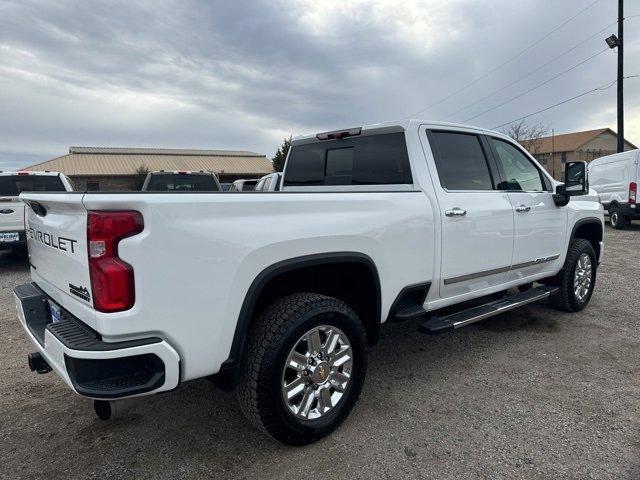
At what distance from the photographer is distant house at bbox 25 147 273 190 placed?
3419 cm

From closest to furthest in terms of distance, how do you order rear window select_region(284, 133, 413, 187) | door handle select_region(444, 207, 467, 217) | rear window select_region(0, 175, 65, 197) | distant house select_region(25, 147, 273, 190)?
door handle select_region(444, 207, 467, 217)
rear window select_region(284, 133, 413, 187)
rear window select_region(0, 175, 65, 197)
distant house select_region(25, 147, 273, 190)

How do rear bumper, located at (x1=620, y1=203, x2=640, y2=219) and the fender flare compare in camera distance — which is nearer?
the fender flare

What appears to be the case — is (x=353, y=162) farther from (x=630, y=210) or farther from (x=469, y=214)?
(x=630, y=210)

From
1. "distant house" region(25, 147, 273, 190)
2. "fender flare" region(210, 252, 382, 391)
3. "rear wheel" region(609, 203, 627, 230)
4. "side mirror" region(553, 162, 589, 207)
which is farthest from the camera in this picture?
"distant house" region(25, 147, 273, 190)

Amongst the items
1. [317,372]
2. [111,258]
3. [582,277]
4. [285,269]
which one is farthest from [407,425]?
[582,277]

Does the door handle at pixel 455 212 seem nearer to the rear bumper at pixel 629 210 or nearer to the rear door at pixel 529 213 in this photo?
the rear door at pixel 529 213

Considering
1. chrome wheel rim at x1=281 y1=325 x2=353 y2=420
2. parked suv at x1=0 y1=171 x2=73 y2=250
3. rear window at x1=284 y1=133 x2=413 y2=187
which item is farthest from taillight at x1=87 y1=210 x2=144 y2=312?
parked suv at x1=0 y1=171 x2=73 y2=250

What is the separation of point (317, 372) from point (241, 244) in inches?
36.3

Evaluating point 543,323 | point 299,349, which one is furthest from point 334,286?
point 543,323

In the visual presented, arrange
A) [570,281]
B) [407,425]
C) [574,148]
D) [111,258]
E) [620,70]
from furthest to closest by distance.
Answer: [574,148]
[620,70]
[570,281]
[407,425]
[111,258]

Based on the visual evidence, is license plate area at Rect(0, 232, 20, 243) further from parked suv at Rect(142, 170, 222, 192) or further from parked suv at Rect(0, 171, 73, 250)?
parked suv at Rect(142, 170, 222, 192)

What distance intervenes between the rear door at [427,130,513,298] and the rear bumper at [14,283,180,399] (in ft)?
6.76

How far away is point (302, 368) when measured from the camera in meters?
2.50

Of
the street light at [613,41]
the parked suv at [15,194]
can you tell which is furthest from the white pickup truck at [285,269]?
the street light at [613,41]
